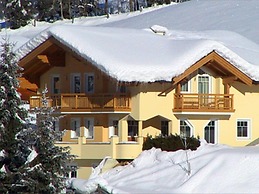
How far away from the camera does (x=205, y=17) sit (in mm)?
70250

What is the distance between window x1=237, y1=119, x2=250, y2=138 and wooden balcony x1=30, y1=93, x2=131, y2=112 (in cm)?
501

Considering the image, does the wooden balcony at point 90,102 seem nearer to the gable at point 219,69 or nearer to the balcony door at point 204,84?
the gable at point 219,69

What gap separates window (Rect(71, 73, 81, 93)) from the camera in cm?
3841

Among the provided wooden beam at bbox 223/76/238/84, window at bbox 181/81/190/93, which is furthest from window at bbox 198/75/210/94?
wooden beam at bbox 223/76/238/84

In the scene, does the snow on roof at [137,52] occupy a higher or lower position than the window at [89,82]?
higher

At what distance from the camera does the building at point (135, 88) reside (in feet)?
115

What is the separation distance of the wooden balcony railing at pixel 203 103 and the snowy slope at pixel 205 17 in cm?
2382

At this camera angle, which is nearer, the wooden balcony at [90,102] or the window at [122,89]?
the wooden balcony at [90,102]

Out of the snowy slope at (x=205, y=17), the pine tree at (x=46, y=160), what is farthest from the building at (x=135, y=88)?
the snowy slope at (x=205, y=17)

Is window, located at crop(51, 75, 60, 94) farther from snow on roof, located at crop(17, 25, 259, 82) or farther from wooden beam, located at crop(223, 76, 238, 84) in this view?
wooden beam, located at crop(223, 76, 238, 84)

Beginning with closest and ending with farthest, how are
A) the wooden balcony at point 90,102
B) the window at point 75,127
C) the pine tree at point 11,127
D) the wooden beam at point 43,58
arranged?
the pine tree at point 11,127 → the wooden balcony at point 90,102 → the window at point 75,127 → the wooden beam at point 43,58

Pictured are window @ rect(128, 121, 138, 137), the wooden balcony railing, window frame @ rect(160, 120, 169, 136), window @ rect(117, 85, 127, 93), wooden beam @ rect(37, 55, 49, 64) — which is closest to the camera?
the wooden balcony railing

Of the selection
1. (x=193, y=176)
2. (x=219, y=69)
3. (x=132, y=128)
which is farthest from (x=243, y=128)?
(x=193, y=176)

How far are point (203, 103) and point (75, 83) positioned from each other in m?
5.55
